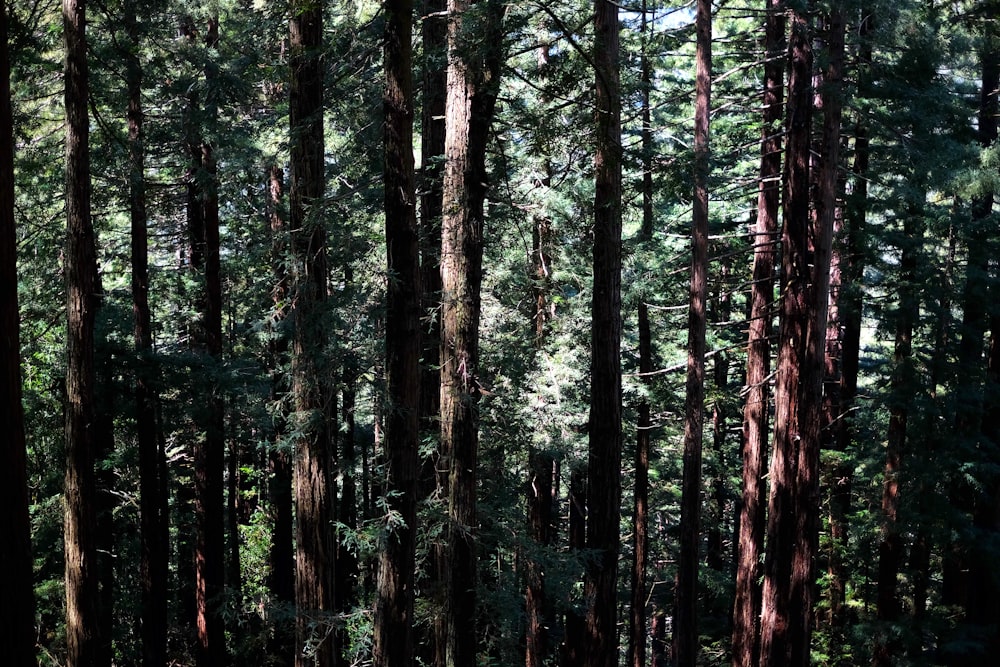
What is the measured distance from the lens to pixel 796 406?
1211cm

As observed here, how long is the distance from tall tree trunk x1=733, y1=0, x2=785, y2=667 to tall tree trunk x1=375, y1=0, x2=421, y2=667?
8233mm

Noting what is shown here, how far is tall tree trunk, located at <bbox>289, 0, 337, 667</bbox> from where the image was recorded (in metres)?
7.83

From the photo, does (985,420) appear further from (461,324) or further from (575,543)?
(461,324)

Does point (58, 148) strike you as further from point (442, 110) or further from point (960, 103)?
point (960, 103)

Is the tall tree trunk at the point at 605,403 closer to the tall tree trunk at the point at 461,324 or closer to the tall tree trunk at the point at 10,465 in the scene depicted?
the tall tree trunk at the point at 461,324

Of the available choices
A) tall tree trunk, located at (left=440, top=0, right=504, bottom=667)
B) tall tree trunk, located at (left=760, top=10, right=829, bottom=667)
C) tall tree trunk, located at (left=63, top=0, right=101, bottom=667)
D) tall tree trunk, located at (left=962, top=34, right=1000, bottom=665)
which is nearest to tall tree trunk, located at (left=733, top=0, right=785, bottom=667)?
tall tree trunk, located at (left=760, top=10, right=829, bottom=667)

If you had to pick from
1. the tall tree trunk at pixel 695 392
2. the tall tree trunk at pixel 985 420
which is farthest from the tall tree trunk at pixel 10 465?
the tall tree trunk at pixel 985 420

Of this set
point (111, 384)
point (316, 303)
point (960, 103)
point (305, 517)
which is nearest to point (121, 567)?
point (111, 384)

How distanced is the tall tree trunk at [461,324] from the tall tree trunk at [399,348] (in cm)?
99

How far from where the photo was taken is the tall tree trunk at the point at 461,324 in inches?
315

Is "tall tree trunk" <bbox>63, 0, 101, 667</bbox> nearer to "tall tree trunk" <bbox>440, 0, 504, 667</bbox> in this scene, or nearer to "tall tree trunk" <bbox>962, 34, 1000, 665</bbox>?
"tall tree trunk" <bbox>440, 0, 504, 667</bbox>

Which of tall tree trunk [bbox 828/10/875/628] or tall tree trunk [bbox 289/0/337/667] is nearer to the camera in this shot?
tall tree trunk [bbox 289/0/337/667]

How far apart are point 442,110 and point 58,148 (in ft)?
27.0

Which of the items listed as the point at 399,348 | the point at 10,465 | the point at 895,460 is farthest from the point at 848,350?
the point at 10,465
